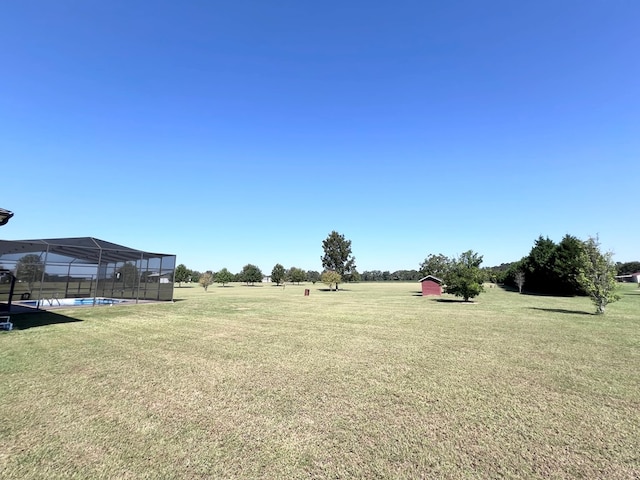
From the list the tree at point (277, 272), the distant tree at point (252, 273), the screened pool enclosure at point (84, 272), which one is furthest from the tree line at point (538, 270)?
the screened pool enclosure at point (84, 272)

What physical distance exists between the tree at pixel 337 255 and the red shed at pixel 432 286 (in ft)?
104

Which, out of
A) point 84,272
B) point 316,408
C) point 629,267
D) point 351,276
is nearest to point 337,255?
point 351,276

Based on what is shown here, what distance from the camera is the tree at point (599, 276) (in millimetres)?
17625

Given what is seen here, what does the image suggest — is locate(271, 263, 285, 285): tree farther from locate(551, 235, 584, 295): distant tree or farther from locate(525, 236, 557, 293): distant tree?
locate(551, 235, 584, 295): distant tree

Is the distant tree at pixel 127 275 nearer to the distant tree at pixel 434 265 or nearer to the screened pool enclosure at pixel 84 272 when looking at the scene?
the screened pool enclosure at pixel 84 272

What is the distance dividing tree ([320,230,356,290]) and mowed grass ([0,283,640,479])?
59277 mm

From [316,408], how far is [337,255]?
64222 millimetres

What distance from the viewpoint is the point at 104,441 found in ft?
12.7

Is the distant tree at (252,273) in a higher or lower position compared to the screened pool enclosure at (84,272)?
higher

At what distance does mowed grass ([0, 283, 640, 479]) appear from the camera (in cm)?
346

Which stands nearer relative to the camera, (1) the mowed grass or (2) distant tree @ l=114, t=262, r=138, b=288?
(1) the mowed grass

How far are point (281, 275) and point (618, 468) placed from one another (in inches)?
3759

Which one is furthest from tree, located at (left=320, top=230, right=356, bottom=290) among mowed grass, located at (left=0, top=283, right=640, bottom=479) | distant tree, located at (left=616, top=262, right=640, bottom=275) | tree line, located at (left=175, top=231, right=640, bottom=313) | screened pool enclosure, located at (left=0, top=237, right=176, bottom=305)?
distant tree, located at (left=616, top=262, right=640, bottom=275)

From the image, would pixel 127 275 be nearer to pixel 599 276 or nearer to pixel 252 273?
pixel 599 276
